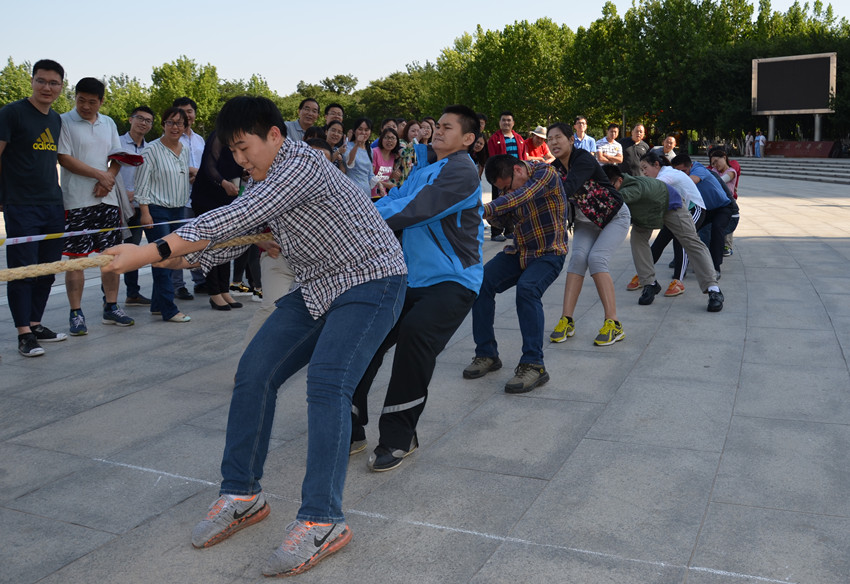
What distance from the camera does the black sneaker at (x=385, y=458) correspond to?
3824mm

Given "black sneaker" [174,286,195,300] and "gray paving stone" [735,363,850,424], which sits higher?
"black sneaker" [174,286,195,300]

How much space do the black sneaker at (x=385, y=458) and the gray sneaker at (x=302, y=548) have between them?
86 centimetres

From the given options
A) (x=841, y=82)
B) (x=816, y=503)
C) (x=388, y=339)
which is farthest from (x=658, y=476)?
(x=841, y=82)

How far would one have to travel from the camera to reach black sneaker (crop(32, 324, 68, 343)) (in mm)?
6508

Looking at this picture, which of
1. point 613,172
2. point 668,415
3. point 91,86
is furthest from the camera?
point 613,172

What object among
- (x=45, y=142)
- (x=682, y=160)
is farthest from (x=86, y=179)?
(x=682, y=160)

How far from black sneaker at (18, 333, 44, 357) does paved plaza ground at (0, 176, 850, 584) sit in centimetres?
8

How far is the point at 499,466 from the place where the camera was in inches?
152

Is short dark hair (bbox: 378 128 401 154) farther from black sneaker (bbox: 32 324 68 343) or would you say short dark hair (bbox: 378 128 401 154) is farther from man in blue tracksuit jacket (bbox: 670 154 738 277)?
black sneaker (bbox: 32 324 68 343)

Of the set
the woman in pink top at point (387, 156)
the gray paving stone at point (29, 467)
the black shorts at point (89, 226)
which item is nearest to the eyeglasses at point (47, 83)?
the black shorts at point (89, 226)

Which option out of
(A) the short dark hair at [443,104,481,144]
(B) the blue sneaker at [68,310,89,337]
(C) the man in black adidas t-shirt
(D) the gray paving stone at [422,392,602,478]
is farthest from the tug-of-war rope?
(B) the blue sneaker at [68,310,89,337]

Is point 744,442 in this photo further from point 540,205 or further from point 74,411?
point 74,411

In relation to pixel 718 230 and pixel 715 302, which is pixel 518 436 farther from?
pixel 718 230

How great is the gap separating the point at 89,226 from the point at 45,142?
0.95m
